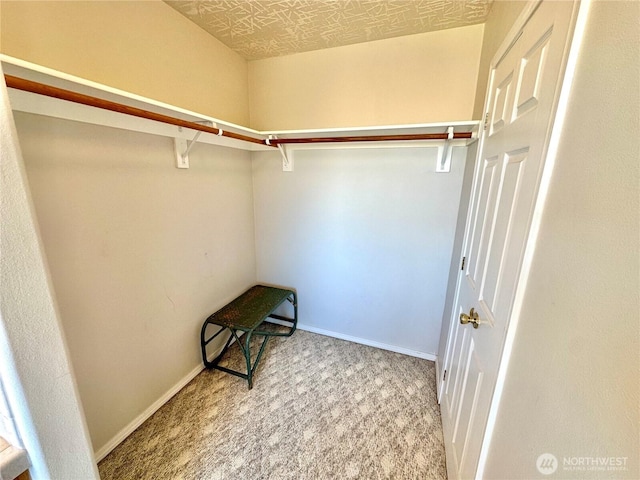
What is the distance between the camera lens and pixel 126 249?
1365mm

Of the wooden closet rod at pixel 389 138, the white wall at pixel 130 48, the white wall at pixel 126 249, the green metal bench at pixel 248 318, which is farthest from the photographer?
the green metal bench at pixel 248 318

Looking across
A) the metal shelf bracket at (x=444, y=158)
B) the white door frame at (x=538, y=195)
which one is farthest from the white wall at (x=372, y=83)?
the white door frame at (x=538, y=195)

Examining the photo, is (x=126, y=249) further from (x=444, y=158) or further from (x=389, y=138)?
(x=444, y=158)

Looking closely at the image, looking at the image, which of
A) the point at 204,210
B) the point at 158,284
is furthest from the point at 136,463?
the point at 204,210

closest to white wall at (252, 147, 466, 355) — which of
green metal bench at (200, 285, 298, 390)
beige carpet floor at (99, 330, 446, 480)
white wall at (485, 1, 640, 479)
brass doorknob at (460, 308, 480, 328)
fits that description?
green metal bench at (200, 285, 298, 390)

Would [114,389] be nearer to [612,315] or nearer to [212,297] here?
[212,297]

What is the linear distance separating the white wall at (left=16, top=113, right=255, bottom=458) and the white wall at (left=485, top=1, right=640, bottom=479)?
1701 mm

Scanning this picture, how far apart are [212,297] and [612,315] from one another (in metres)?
2.07

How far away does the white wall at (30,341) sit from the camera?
1.73ft
